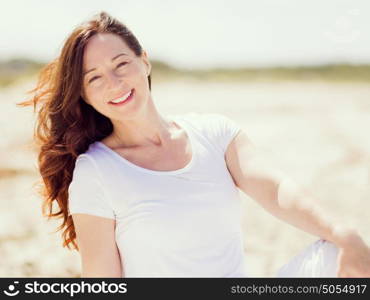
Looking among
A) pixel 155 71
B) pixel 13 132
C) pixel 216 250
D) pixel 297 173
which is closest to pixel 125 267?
pixel 216 250

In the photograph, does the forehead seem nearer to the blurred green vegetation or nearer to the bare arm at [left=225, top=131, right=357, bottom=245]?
the bare arm at [left=225, top=131, right=357, bottom=245]

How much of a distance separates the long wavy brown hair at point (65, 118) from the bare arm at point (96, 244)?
29 cm

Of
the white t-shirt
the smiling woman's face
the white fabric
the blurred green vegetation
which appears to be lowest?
the white fabric

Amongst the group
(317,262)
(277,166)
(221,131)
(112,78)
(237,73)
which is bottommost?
(317,262)

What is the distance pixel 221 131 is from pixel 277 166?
3.84m

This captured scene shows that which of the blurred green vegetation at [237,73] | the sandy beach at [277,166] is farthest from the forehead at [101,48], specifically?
the blurred green vegetation at [237,73]

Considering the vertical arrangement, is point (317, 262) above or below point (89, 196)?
below

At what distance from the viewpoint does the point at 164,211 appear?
1723mm

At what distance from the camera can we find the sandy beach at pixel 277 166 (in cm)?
340

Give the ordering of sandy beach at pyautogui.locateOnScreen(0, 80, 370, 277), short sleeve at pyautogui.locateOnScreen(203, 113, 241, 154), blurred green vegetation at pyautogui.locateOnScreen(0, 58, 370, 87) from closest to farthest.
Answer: short sleeve at pyautogui.locateOnScreen(203, 113, 241, 154) < sandy beach at pyautogui.locateOnScreen(0, 80, 370, 277) < blurred green vegetation at pyautogui.locateOnScreen(0, 58, 370, 87)

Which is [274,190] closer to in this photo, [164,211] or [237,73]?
[164,211]

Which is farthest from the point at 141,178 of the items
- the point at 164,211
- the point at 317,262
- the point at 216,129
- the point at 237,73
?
the point at 237,73

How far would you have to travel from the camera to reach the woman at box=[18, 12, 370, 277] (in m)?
1.72

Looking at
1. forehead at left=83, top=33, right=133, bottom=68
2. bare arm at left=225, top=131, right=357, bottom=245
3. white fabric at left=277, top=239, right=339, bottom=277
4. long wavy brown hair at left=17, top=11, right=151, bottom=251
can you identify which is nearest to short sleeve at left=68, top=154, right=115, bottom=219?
long wavy brown hair at left=17, top=11, right=151, bottom=251
